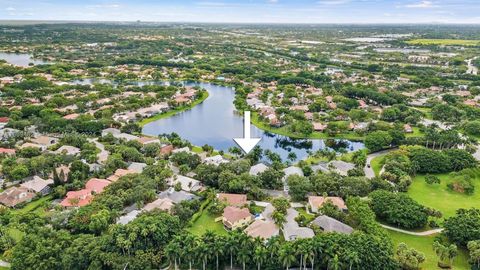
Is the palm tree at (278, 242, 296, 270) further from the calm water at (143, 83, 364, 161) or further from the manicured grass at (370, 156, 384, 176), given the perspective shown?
the calm water at (143, 83, 364, 161)

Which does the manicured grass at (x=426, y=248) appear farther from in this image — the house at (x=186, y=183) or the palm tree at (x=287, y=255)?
the house at (x=186, y=183)

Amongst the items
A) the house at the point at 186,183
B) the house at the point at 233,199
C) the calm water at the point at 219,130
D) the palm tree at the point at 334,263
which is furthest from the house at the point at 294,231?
the calm water at the point at 219,130

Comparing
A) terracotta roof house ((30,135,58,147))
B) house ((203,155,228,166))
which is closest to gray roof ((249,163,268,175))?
house ((203,155,228,166))

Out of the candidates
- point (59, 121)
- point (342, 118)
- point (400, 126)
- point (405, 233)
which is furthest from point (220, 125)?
point (405, 233)

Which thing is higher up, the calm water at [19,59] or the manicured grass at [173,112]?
the calm water at [19,59]

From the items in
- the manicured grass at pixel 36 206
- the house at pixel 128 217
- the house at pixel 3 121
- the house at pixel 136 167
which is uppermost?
the house at pixel 3 121

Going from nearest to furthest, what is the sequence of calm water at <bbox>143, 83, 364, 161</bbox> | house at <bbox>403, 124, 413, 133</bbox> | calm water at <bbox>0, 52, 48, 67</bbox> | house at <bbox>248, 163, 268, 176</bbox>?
house at <bbox>248, 163, 268, 176</bbox> → calm water at <bbox>143, 83, 364, 161</bbox> → house at <bbox>403, 124, 413, 133</bbox> → calm water at <bbox>0, 52, 48, 67</bbox>

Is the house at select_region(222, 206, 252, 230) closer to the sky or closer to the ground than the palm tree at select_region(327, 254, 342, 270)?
closer to the ground
